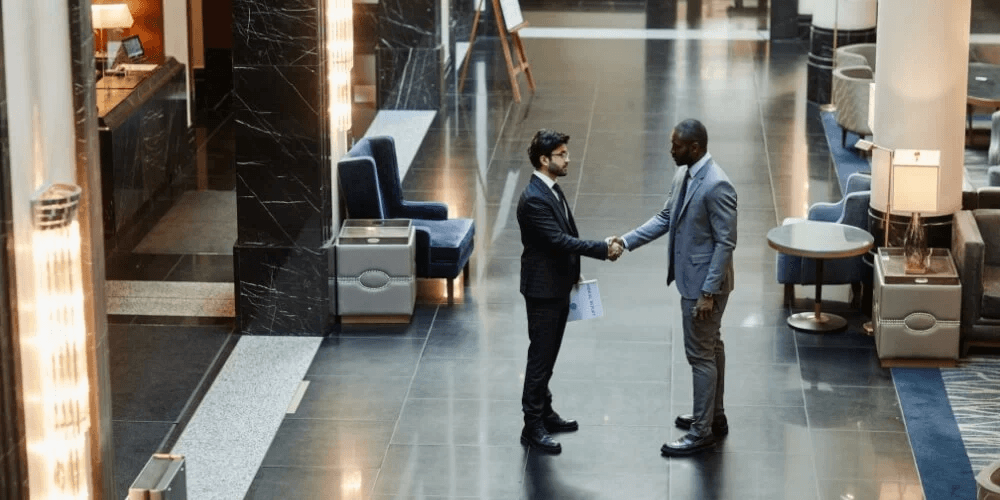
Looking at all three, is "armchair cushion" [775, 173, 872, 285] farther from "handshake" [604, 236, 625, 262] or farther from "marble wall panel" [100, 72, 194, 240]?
"marble wall panel" [100, 72, 194, 240]

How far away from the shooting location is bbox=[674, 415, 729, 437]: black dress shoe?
27.5 ft

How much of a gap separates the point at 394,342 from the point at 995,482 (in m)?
4.38

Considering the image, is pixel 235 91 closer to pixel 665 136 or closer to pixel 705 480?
pixel 705 480

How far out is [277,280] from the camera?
990 centimetres

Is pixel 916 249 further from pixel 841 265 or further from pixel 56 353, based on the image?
pixel 56 353

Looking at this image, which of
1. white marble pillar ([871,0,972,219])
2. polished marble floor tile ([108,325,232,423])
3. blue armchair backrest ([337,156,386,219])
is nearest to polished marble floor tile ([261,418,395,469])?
polished marble floor tile ([108,325,232,423])

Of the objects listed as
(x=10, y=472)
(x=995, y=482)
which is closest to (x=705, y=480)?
(x=995, y=482)

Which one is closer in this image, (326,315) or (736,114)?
(326,315)

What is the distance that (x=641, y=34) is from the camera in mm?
22125

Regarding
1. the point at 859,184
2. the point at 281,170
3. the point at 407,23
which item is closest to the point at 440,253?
the point at 281,170

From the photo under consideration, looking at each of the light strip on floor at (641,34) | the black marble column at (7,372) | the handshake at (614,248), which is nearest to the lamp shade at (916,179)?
the handshake at (614,248)

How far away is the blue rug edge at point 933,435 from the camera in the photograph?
307 inches

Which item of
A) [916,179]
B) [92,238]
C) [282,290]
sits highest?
[92,238]

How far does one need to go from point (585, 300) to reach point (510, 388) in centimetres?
129
